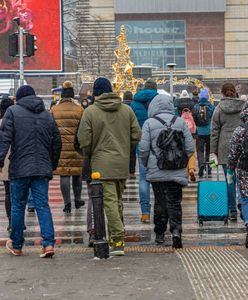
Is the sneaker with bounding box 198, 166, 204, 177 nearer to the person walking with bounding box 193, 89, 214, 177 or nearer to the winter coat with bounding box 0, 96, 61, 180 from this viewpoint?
the person walking with bounding box 193, 89, 214, 177

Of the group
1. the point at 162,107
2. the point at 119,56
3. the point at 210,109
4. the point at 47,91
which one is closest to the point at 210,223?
the point at 162,107

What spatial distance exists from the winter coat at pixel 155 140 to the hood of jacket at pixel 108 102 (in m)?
0.61

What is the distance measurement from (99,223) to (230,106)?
3.63 meters

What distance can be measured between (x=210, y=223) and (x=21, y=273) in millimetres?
4185

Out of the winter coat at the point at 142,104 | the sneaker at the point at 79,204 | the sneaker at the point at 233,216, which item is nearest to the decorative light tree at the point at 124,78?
the sneaker at the point at 79,204

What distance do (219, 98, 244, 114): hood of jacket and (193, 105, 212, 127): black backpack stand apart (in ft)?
18.7

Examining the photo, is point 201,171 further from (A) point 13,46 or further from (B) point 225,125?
(A) point 13,46

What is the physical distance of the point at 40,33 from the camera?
151 feet

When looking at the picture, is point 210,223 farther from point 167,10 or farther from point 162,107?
point 167,10

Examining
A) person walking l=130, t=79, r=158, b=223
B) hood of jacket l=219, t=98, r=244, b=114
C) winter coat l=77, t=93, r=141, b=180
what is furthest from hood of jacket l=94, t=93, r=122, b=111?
hood of jacket l=219, t=98, r=244, b=114

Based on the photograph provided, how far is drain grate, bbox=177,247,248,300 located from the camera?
7.22 meters

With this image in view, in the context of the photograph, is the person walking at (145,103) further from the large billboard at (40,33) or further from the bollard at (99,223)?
the large billboard at (40,33)

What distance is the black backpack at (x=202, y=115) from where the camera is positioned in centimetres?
1770

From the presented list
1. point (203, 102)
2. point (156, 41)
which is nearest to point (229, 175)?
point (203, 102)
